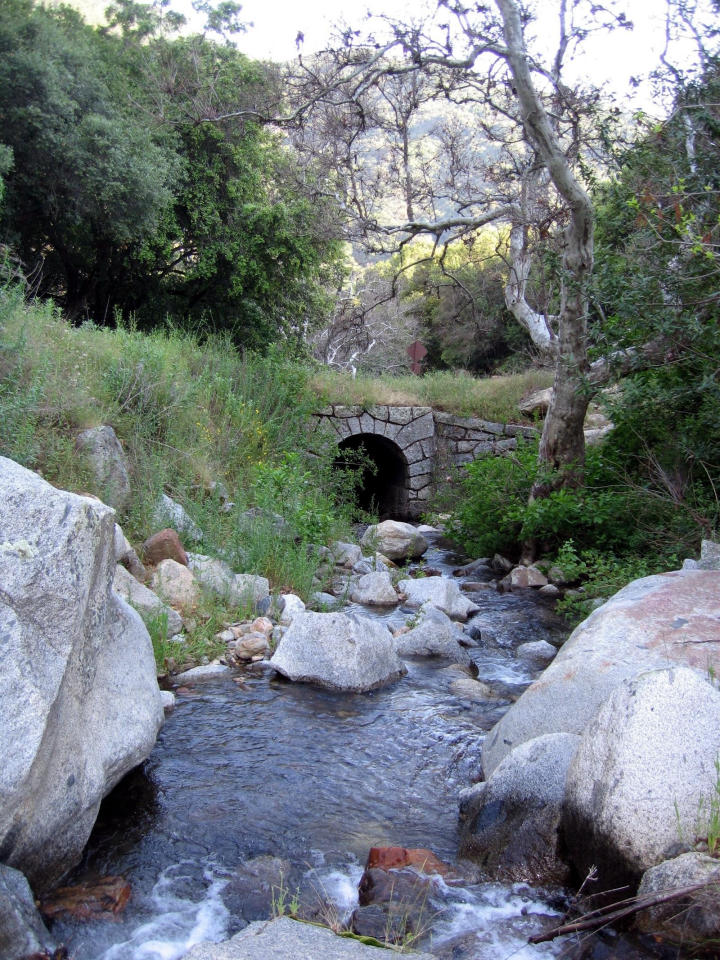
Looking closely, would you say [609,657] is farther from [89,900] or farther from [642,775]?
[89,900]

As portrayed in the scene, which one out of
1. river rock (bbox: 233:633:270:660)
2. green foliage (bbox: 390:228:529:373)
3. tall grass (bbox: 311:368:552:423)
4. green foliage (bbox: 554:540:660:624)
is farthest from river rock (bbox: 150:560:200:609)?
green foliage (bbox: 390:228:529:373)

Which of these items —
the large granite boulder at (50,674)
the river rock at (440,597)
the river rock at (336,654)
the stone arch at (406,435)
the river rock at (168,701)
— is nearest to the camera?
the large granite boulder at (50,674)

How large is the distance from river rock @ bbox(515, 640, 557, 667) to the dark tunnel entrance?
8068mm

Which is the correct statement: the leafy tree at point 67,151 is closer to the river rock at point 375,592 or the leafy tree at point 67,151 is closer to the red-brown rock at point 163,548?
the red-brown rock at point 163,548

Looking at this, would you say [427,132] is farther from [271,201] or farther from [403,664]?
[403,664]

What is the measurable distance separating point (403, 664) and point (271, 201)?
12009 mm

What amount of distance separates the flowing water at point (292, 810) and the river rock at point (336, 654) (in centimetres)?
11

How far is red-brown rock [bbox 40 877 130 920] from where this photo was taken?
2650mm

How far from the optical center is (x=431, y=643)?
19.2 feet

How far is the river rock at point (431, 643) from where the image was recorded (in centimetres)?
582

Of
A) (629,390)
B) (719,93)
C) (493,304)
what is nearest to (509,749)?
(629,390)

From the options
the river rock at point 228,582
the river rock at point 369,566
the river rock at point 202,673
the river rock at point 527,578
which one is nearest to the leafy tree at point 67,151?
the river rock at point 369,566

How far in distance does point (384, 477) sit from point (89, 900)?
42.6 ft

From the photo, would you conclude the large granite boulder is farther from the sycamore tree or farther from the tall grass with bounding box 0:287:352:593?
the sycamore tree
